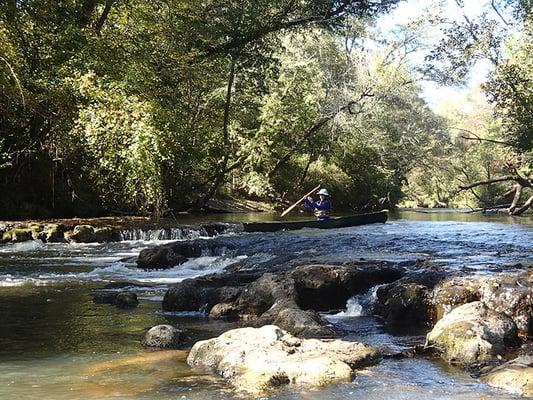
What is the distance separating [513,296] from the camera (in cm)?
720

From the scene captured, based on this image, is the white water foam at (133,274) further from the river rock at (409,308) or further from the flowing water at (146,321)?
the river rock at (409,308)

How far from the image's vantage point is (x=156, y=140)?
1288cm

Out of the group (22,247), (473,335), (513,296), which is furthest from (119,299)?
(22,247)

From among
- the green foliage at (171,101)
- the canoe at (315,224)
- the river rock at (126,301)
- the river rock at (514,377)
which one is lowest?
the river rock at (514,377)

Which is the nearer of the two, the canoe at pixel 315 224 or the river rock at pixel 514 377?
the river rock at pixel 514 377

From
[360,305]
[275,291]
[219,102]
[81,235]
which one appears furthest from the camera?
[219,102]

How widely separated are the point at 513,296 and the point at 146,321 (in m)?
4.44

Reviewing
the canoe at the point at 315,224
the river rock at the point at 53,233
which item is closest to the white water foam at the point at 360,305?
the canoe at the point at 315,224

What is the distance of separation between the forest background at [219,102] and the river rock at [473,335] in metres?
7.89

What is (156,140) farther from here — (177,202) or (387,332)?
(177,202)

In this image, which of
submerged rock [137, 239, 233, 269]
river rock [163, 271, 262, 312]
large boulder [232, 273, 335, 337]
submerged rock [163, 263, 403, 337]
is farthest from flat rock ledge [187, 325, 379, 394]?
submerged rock [137, 239, 233, 269]

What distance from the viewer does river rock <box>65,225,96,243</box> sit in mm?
16719

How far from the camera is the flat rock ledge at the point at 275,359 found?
4914 millimetres

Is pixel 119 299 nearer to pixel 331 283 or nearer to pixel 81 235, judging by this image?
pixel 331 283
